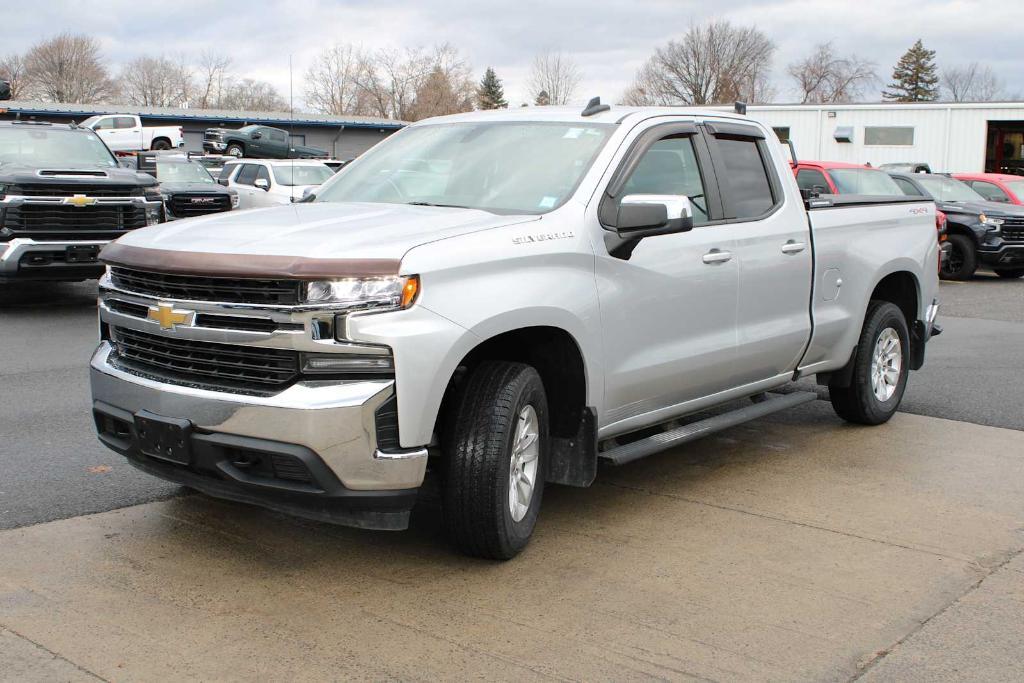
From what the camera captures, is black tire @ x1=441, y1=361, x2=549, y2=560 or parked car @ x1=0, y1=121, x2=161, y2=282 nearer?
black tire @ x1=441, y1=361, x2=549, y2=560

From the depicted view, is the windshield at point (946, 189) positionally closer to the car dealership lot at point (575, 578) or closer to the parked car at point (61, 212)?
the parked car at point (61, 212)

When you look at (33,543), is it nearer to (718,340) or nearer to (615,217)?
(615,217)

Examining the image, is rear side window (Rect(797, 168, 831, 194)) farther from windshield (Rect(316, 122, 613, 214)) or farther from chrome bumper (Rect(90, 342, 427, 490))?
chrome bumper (Rect(90, 342, 427, 490))

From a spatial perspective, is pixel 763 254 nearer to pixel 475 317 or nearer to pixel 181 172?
pixel 475 317

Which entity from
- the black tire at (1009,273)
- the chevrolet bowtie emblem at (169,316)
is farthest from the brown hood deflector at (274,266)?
the black tire at (1009,273)

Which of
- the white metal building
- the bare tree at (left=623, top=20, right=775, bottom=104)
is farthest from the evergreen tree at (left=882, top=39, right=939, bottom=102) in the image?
the white metal building

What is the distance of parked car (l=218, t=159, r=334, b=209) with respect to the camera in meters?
22.7

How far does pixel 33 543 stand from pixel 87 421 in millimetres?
2363

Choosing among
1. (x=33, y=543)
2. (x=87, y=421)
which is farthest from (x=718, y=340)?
(x=87, y=421)

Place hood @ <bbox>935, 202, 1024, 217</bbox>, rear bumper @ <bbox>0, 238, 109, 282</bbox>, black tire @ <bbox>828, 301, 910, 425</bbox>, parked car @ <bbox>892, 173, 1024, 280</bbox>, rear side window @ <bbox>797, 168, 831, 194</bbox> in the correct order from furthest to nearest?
hood @ <bbox>935, 202, 1024, 217</bbox> < parked car @ <bbox>892, 173, 1024, 280</bbox> < rear side window @ <bbox>797, 168, 831, 194</bbox> < rear bumper @ <bbox>0, 238, 109, 282</bbox> < black tire @ <bbox>828, 301, 910, 425</bbox>

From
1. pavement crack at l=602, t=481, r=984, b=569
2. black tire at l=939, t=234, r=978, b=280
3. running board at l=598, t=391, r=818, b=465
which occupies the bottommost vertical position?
black tire at l=939, t=234, r=978, b=280

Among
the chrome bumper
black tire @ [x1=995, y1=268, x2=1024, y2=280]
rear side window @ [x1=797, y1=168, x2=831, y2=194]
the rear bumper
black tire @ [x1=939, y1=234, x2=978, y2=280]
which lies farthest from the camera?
black tire @ [x1=995, y1=268, x2=1024, y2=280]

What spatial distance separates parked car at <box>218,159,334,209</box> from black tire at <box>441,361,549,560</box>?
60.9 feet

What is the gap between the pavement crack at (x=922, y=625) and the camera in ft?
12.1
